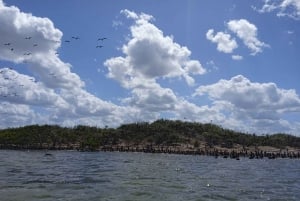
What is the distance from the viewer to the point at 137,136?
161375 millimetres

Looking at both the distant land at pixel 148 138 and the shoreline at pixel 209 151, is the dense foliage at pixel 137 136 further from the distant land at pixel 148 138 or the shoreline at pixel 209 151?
the shoreline at pixel 209 151

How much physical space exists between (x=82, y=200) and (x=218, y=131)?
13598cm

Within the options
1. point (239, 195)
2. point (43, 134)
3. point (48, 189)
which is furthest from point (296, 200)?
point (43, 134)

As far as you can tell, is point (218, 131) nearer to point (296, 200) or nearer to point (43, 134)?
point (43, 134)

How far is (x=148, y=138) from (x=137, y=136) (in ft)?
15.3

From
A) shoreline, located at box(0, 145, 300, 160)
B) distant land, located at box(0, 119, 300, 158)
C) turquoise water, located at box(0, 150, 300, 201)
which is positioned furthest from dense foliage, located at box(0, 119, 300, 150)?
turquoise water, located at box(0, 150, 300, 201)

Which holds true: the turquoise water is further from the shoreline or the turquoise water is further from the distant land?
the distant land

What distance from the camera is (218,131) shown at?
169 meters

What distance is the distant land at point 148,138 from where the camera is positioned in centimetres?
14975

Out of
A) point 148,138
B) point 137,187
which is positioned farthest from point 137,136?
point 137,187

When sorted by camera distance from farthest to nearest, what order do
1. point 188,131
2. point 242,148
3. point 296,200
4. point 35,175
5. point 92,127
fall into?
1. point 92,127
2. point 188,131
3. point 242,148
4. point 35,175
5. point 296,200

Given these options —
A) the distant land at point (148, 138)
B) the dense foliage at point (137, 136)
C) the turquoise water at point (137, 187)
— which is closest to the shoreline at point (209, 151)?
the distant land at point (148, 138)

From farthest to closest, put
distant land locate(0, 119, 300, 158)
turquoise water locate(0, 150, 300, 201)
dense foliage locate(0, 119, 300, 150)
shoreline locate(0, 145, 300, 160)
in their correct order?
dense foliage locate(0, 119, 300, 150) < distant land locate(0, 119, 300, 158) < shoreline locate(0, 145, 300, 160) < turquoise water locate(0, 150, 300, 201)

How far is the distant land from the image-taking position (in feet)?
491
